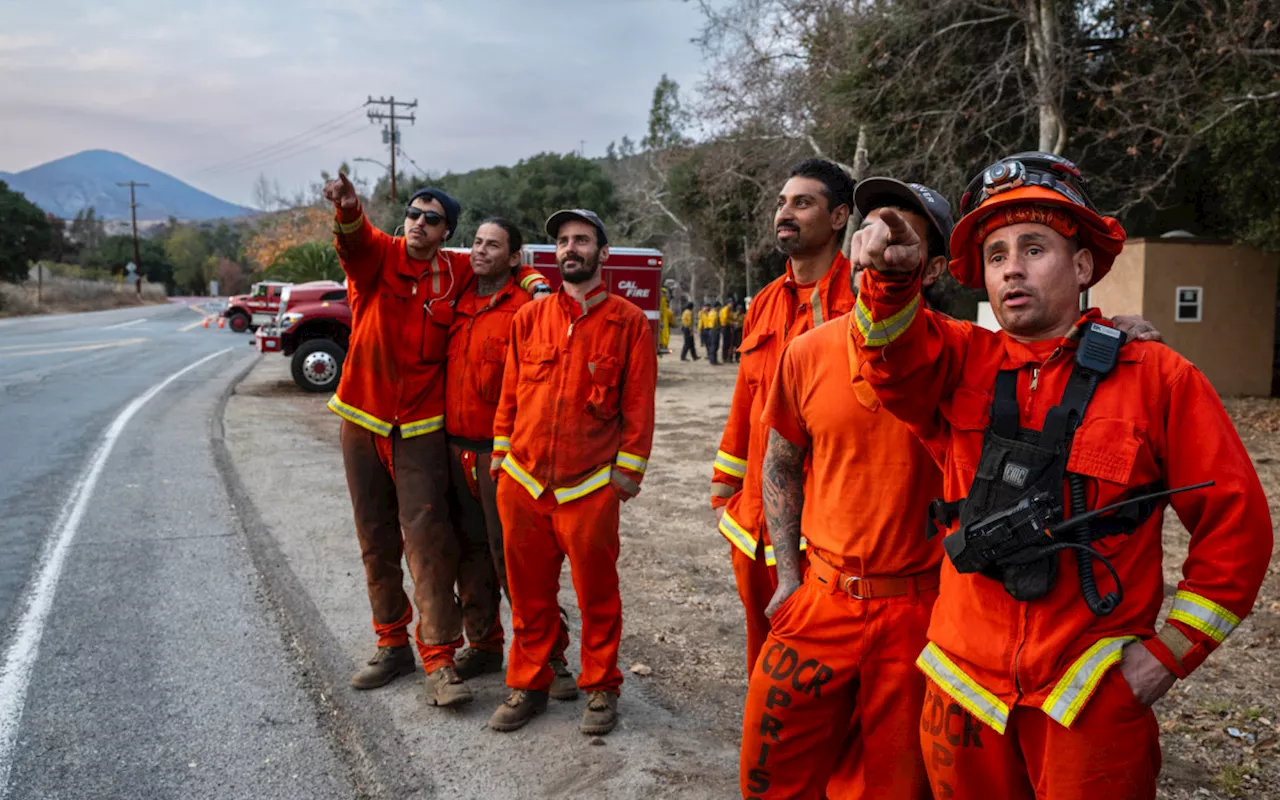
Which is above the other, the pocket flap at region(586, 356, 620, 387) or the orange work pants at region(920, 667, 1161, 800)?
the pocket flap at region(586, 356, 620, 387)

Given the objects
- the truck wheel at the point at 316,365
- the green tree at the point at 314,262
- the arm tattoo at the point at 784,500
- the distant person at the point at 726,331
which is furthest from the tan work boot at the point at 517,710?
the green tree at the point at 314,262

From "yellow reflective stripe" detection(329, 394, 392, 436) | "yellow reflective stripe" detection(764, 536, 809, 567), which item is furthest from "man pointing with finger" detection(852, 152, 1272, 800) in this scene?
"yellow reflective stripe" detection(329, 394, 392, 436)

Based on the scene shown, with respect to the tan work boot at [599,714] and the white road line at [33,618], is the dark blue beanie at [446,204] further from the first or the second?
the white road line at [33,618]

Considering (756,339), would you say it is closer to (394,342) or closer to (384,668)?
(394,342)

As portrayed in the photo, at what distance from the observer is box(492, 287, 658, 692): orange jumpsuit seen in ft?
13.1

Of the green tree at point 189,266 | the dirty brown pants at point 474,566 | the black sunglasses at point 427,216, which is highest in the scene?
the green tree at point 189,266

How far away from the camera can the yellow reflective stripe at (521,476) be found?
3979 millimetres

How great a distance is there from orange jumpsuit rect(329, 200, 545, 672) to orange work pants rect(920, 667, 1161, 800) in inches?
106

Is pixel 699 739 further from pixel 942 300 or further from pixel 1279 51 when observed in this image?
pixel 1279 51

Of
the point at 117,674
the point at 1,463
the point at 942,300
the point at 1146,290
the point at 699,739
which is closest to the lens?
the point at 942,300

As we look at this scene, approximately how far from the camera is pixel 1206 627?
1.93 metres

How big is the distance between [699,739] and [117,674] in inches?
113

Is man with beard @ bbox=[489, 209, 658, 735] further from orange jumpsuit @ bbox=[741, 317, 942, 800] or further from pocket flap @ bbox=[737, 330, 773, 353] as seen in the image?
orange jumpsuit @ bbox=[741, 317, 942, 800]

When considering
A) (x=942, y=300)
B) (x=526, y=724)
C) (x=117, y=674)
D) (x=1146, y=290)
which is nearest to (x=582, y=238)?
(x=942, y=300)
